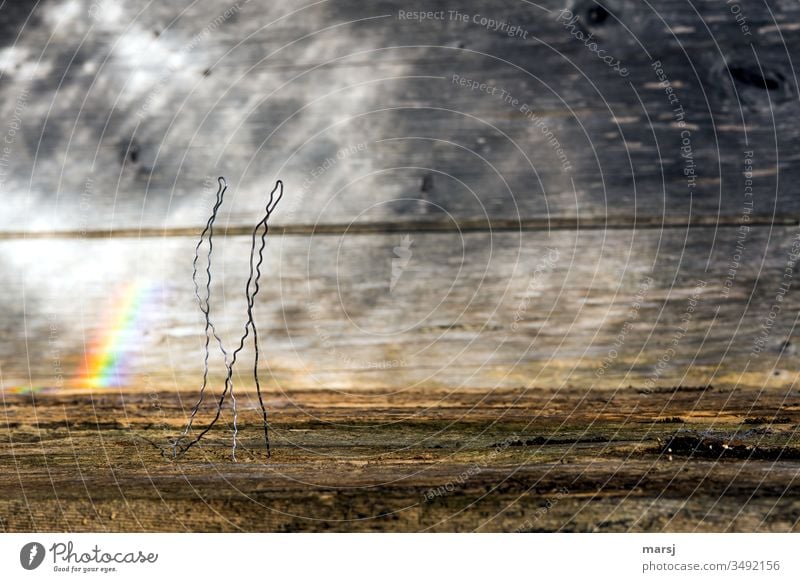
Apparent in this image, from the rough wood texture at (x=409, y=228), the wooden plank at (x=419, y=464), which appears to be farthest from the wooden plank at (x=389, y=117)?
the wooden plank at (x=419, y=464)

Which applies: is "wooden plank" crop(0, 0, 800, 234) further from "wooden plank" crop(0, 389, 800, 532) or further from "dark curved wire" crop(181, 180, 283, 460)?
"wooden plank" crop(0, 389, 800, 532)

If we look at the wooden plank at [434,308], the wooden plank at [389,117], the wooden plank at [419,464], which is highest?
the wooden plank at [389,117]

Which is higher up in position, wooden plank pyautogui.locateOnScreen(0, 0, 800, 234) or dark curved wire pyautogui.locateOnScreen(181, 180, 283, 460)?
wooden plank pyautogui.locateOnScreen(0, 0, 800, 234)

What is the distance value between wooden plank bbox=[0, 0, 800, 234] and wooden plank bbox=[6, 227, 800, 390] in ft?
0.14

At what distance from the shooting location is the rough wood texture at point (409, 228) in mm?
960

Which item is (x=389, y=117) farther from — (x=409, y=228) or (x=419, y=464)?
(x=419, y=464)

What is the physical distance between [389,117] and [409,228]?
151mm

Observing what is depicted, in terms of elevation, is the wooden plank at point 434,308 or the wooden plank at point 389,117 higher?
the wooden plank at point 389,117

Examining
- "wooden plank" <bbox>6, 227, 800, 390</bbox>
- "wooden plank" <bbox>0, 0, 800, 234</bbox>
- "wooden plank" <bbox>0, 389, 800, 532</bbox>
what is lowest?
"wooden plank" <bbox>0, 389, 800, 532</bbox>

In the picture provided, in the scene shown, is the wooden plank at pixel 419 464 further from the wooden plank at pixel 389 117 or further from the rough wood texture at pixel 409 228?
the wooden plank at pixel 389 117

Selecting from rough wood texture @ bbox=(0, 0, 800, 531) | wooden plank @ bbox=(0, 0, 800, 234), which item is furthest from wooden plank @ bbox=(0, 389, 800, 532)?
wooden plank @ bbox=(0, 0, 800, 234)

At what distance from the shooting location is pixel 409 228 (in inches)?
38.5

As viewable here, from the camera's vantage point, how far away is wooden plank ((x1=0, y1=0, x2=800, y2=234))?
961 millimetres

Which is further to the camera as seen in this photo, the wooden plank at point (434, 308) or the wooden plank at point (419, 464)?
the wooden plank at point (434, 308)
